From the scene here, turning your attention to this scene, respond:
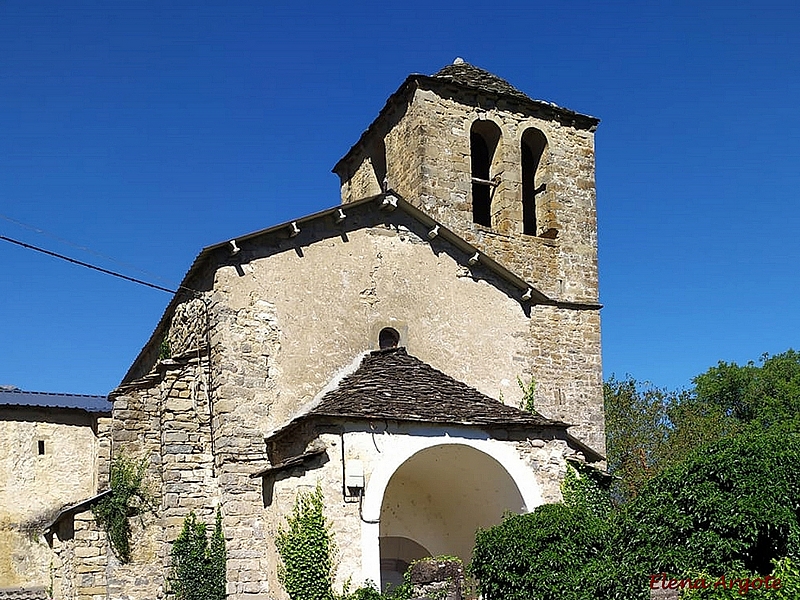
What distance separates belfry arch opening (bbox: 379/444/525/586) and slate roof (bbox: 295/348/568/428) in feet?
2.68

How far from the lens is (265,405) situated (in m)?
13.2

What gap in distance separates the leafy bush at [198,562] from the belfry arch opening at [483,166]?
27.9ft

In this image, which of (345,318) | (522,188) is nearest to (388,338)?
(345,318)

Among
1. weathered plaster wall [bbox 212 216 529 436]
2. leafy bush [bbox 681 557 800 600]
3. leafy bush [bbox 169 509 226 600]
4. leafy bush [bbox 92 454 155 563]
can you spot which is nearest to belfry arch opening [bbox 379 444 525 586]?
weathered plaster wall [bbox 212 216 529 436]

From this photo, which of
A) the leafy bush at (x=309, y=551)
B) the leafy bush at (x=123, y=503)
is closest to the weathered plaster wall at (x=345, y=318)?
the leafy bush at (x=309, y=551)

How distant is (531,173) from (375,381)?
25.9 feet

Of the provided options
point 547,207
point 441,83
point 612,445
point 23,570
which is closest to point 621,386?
point 612,445

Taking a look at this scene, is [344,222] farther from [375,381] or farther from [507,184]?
[507,184]

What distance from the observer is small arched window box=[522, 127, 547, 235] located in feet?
60.7

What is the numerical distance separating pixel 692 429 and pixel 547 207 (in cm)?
1423

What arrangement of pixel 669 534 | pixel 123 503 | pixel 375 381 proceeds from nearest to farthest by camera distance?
pixel 669 534
pixel 375 381
pixel 123 503

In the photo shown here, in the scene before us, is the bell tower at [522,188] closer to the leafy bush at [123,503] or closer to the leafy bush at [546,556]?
the leafy bush at [546,556]

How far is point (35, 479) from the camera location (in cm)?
2150

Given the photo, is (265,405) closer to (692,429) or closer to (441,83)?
(441,83)
